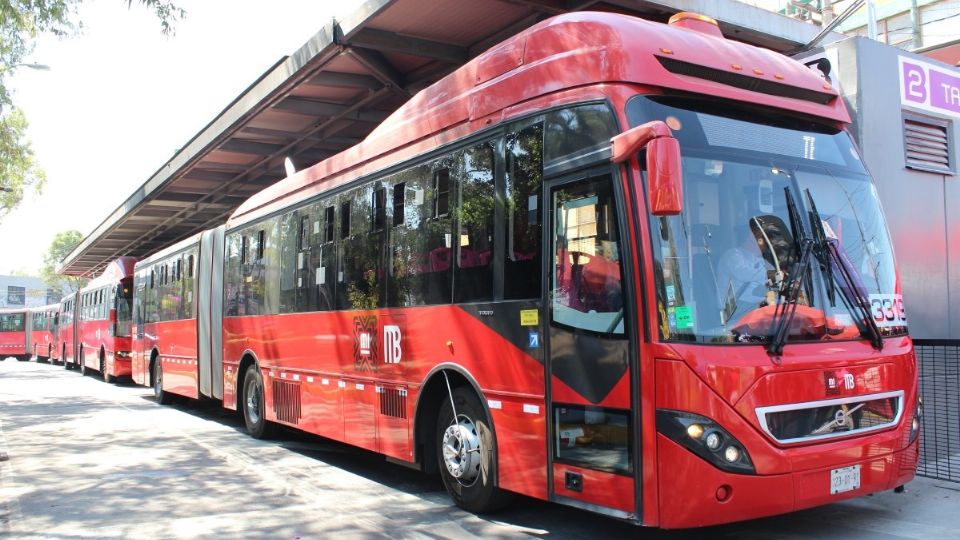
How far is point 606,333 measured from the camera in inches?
199

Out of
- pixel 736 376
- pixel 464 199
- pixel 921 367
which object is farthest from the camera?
pixel 921 367

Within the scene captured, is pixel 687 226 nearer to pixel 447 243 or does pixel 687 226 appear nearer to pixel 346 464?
pixel 447 243

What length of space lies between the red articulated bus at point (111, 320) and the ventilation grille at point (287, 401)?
40.5 ft

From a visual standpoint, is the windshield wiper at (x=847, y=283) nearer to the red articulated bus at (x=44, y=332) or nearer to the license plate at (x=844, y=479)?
the license plate at (x=844, y=479)

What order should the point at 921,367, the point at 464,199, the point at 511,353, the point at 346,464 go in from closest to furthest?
the point at 511,353 < the point at 464,199 < the point at 921,367 < the point at 346,464

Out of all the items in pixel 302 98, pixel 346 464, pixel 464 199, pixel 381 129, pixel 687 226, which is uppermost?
pixel 302 98

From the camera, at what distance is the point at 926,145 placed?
10344mm

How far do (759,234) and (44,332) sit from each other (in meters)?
44.5

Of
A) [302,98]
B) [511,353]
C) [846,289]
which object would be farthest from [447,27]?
[846,289]

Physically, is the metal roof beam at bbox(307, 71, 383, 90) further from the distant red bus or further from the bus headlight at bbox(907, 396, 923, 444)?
the distant red bus

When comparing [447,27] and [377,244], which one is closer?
[377,244]

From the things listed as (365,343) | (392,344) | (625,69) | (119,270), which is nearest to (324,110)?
(365,343)

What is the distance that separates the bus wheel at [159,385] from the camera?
1691 centimetres

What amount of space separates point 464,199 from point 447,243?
44 centimetres
